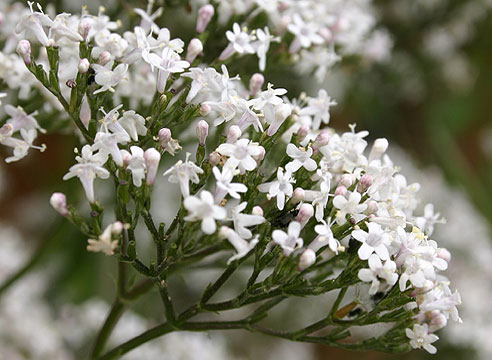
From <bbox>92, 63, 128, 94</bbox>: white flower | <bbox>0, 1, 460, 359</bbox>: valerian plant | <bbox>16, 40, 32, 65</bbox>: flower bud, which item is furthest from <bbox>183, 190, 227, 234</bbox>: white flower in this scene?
<bbox>16, 40, 32, 65</bbox>: flower bud

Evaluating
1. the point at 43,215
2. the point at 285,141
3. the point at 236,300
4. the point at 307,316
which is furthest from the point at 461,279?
the point at 43,215

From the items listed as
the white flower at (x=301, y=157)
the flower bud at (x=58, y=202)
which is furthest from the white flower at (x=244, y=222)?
the flower bud at (x=58, y=202)

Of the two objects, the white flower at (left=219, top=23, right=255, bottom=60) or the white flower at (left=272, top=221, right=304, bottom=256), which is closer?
the white flower at (left=272, top=221, right=304, bottom=256)

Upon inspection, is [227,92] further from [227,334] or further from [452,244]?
[227,334]

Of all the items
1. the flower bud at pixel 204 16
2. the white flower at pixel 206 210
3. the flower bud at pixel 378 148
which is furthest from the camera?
the flower bud at pixel 204 16

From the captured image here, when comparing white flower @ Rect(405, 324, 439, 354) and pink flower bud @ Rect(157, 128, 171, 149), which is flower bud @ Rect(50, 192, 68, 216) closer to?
pink flower bud @ Rect(157, 128, 171, 149)

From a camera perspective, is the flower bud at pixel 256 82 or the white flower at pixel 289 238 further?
the flower bud at pixel 256 82

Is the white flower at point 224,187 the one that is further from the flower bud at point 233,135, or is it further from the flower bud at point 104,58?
the flower bud at point 104,58
